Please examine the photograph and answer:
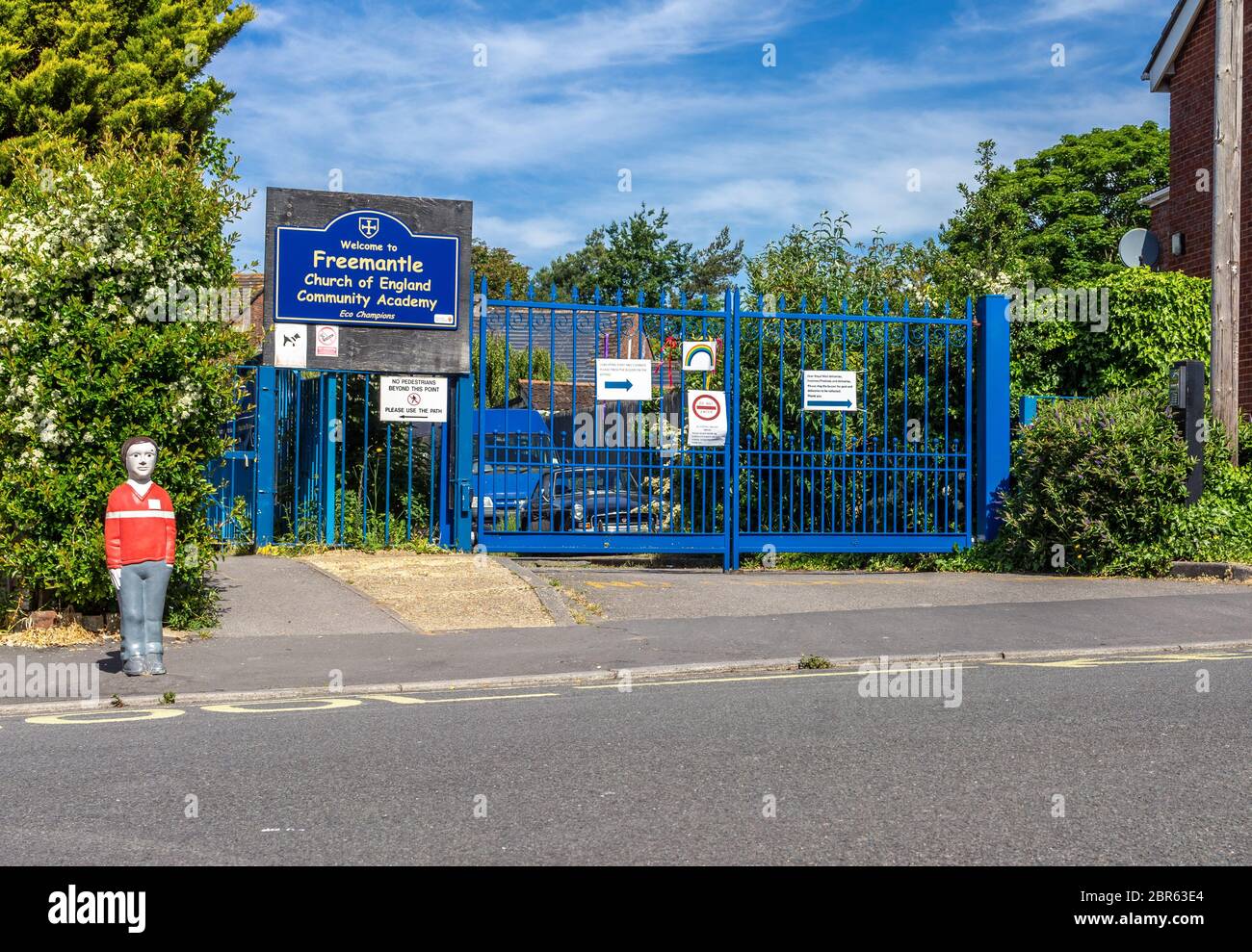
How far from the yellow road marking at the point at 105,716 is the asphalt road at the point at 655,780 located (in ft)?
0.21

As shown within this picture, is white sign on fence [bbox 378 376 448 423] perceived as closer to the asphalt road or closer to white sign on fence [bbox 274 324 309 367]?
→ white sign on fence [bbox 274 324 309 367]

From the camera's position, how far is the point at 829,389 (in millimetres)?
14195

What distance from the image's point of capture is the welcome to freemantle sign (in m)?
13.2

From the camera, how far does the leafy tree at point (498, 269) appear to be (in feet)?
200

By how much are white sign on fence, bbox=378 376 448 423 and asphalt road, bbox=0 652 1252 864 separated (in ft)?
19.9

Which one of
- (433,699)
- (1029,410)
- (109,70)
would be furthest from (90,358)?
(109,70)

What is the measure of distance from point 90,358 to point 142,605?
2072 mm

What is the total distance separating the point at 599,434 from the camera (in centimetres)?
1355

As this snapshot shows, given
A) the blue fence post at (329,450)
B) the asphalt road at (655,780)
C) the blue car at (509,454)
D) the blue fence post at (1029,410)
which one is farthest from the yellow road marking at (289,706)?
the blue fence post at (1029,410)

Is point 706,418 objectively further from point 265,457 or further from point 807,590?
point 265,457
